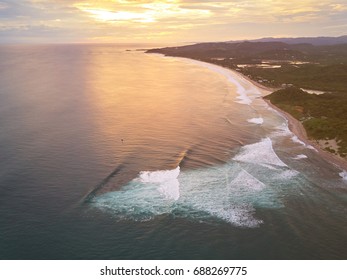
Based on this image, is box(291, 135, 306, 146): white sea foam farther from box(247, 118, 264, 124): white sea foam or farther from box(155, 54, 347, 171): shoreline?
box(247, 118, 264, 124): white sea foam

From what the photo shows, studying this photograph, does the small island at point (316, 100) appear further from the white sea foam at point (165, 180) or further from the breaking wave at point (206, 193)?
the white sea foam at point (165, 180)

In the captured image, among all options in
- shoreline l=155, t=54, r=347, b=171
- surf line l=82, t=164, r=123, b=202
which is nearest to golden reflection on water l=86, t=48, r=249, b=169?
surf line l=82, t=164, r=123, b=202

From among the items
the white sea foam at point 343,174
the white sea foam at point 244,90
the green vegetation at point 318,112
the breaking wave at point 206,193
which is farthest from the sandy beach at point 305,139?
the white sea foam at point 244,90

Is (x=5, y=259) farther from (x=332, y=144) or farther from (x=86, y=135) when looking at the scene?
(x=332, y=144)

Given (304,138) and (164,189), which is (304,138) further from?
(164,189)

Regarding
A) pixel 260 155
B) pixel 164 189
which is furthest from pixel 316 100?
pixel 164 189

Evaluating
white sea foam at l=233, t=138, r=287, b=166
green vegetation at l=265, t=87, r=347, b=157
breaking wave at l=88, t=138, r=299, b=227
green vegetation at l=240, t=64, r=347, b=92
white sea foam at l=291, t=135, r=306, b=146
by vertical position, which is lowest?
breaking wave at l=88, t=138, r=299, b=227

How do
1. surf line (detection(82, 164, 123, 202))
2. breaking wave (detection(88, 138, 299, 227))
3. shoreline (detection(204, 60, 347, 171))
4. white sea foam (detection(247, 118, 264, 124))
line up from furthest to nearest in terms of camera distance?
white sea foam (detection(247, 118, 264, 124))
shoreline (detection(204, 60, 347, 171))
surf line (detection(82, 164, 123, 202))
breaking wave (detection(88, 138, 299, 227))
